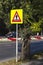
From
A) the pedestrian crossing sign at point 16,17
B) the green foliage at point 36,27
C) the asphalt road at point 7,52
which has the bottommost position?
the asphalt road at point 7,52

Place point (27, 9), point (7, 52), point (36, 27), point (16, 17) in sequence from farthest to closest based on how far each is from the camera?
→ point (7, 52) < point (16, 17) < point (27, 9) < point (36, 27)

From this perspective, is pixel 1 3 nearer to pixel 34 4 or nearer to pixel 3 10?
pixel 3 10

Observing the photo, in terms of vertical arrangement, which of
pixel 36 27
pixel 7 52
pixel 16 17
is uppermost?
pixel 16 17

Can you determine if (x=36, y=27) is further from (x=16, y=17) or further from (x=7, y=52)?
(x=7, y=52)

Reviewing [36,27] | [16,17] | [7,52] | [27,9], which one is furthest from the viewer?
[7,52]

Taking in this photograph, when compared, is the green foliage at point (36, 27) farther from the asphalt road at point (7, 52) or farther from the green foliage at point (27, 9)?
the asphalt road at point (7, 52)

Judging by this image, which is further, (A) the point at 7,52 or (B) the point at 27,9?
(A) the point at 7,52

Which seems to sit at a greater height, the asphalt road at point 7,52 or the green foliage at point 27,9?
the green foliage at point 27,9

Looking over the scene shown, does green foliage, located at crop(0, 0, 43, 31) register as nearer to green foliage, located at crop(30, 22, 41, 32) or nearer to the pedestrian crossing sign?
green foliage, located at crop(30, 22, 41, 32)

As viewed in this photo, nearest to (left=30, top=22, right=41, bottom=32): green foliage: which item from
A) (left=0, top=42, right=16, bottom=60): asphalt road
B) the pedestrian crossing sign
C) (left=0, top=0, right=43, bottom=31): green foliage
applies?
(left=0, top=0, right=43, bottom=31): green foliage

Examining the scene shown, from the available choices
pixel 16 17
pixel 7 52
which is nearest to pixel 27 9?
pixel 16 17

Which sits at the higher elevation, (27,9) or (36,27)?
(27,9)

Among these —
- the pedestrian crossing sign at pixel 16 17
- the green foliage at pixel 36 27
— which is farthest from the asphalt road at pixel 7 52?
the green foliage at pixel 36 27

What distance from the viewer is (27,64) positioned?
12.1 meters
